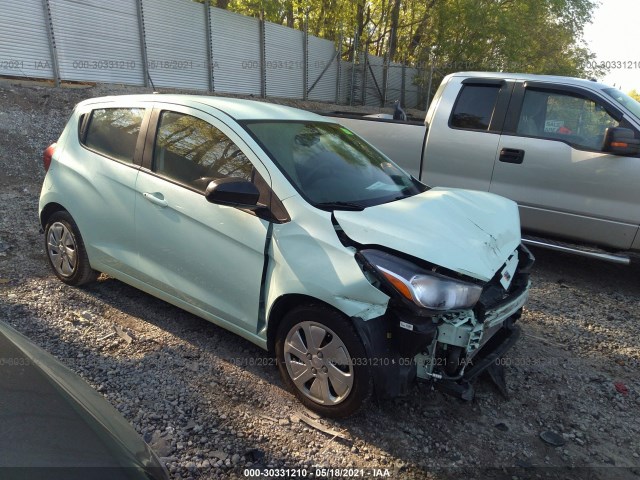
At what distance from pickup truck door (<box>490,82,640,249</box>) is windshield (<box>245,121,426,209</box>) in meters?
1.97

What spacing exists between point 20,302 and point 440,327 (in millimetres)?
3388

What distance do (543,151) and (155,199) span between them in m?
3.94

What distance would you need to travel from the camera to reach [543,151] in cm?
496

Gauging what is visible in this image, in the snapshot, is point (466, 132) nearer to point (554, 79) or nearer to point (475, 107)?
point (475, 107)

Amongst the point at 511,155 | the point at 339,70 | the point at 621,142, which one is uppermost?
the point at 339,70

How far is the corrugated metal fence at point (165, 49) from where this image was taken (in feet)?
34.4

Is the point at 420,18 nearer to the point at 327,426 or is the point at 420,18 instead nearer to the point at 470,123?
the point at 470,123

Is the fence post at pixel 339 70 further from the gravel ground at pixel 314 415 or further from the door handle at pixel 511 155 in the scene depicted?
the gravel ground at pixel 314 415

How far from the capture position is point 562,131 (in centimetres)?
498

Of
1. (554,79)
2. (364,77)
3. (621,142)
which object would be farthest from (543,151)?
(364,77)

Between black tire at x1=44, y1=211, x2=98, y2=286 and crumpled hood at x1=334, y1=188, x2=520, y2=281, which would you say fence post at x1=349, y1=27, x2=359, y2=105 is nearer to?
black tire at x1=44, y1=211, x2=98, y2=286

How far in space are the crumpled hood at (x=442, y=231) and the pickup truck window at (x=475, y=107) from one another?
95.5 inches

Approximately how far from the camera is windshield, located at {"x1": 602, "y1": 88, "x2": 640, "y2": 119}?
15.8 ft

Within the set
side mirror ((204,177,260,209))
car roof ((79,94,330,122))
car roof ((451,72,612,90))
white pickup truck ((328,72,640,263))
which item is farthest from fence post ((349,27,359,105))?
side mirror ((204,177,260,209))
